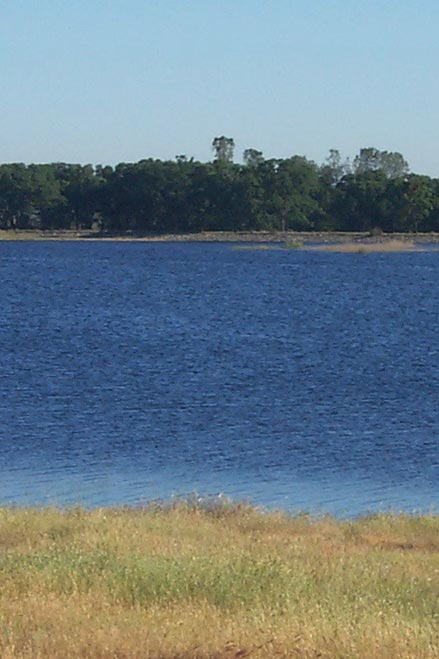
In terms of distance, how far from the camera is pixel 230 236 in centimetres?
16175

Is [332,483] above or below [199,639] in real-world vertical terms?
below

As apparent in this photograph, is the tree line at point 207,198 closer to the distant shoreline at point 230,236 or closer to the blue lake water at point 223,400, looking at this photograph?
the distant shoreline at point 230,236

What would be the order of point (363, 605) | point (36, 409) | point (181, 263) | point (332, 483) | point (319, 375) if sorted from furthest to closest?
point (181, 263) < point (319, 375) < point (36, 409) < point (332, 483) < point (363, 605)

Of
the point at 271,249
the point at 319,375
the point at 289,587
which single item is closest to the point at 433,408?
the point at 319,375

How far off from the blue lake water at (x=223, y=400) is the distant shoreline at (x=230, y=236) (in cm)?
7969

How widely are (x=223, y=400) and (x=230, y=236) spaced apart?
133222 mm

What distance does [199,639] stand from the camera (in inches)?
346

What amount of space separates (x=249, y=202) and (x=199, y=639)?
14672cm

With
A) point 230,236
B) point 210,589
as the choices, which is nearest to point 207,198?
point 230,236

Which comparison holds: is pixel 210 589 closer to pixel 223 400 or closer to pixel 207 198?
pixel 223 400

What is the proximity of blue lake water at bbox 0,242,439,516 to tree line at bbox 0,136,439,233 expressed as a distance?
8171 centimetres

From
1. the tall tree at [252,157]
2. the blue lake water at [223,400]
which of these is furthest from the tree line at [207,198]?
the blue lake water at [223,400]

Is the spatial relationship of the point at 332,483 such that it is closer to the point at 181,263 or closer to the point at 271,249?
the point at 181,263

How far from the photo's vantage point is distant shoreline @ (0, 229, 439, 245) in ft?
488
